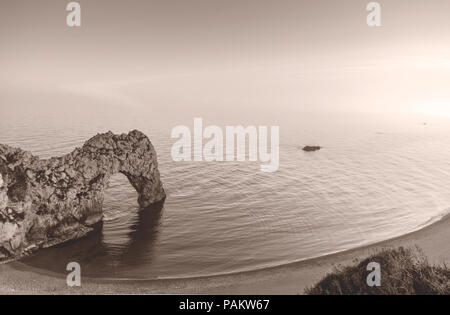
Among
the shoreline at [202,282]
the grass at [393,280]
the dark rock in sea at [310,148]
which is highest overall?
the dark rock in sea at [310,148]

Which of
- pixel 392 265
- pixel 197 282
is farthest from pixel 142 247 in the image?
pixel 392 265

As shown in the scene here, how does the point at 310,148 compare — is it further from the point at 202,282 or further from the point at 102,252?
the point at 202,282

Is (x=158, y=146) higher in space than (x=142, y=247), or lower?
higher

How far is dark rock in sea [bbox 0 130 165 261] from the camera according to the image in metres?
25.7

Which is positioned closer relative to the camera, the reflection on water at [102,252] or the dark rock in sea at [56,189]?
the reflection on water at [102,252]

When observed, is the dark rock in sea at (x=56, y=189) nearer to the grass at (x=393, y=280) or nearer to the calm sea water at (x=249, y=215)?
the calm sea water at (x=249, y=215)

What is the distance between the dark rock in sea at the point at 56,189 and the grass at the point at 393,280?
2068 centimetres

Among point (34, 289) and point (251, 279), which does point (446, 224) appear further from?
point (34, 289)

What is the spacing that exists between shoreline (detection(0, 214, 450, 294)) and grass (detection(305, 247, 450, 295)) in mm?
2706

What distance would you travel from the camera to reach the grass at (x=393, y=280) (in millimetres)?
17406

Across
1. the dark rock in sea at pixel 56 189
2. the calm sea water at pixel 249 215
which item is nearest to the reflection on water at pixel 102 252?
the calm sea water at pixel 249 215

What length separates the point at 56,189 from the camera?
29.1 metres

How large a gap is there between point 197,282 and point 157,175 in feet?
58.0

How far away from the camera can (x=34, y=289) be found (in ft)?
69.2
